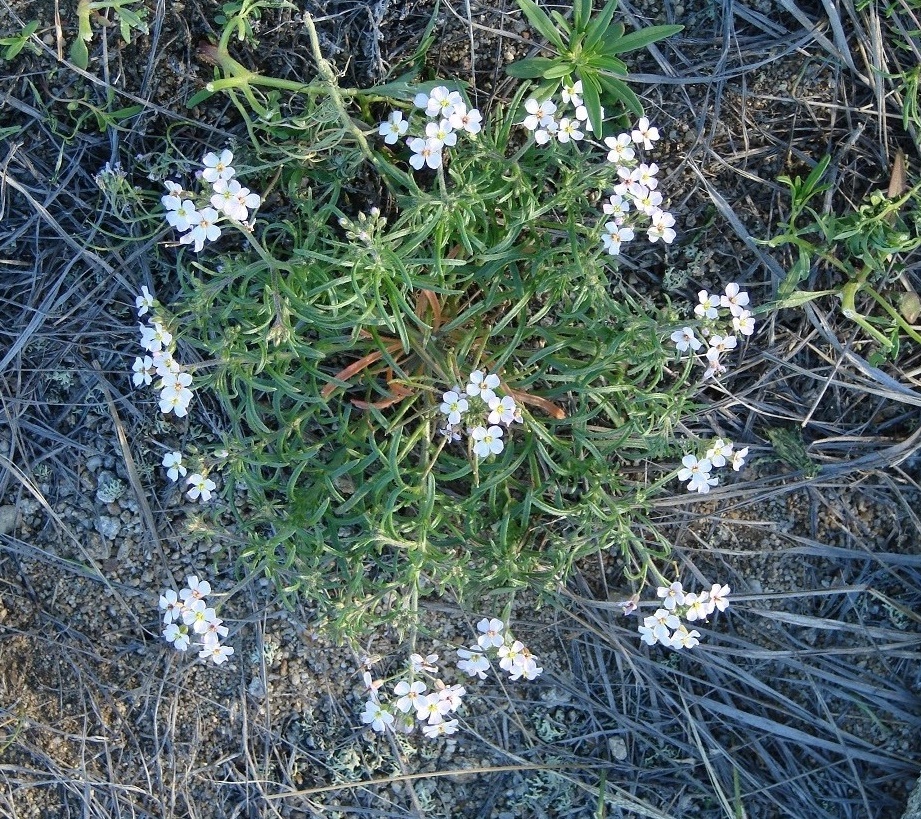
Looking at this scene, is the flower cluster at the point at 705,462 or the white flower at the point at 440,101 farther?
the flower cluster at the point at 705,462

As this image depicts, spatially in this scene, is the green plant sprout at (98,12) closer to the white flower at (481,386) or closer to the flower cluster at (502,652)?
the white flower at (481,386)

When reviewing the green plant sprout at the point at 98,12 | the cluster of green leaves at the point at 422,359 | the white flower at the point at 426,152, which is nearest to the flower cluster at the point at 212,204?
the cluster of green leaves at the point at 422,359

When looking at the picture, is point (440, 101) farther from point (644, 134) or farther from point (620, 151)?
point (644, 134)

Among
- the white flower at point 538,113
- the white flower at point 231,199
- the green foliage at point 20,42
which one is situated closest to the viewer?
the white flower at point 231,199

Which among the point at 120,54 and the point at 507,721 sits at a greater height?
the point at 120,54

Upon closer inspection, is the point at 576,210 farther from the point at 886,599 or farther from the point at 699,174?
the point at 886,599

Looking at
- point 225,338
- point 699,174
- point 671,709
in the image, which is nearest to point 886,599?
point 671,709

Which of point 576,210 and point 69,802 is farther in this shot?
point 69,802
